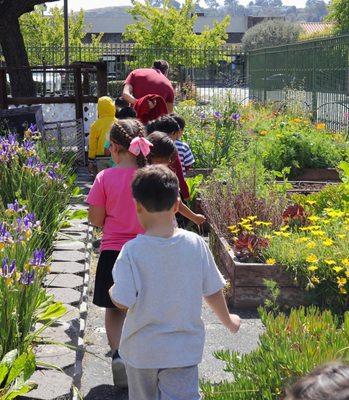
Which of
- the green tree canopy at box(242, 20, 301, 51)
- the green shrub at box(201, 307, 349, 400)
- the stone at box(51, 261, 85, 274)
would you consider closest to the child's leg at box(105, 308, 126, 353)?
the green shrub at box(201, 307, 349, 400)

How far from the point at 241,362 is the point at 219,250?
3.08 m

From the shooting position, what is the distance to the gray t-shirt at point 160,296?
3.13 meters

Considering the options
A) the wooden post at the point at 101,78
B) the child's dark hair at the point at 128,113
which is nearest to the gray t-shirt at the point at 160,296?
the child's dark hair at the point at 128,113

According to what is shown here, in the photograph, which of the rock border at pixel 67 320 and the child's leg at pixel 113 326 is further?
the child's leg at pixel 113 326

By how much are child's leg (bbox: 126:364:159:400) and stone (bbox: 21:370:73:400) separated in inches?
21.5

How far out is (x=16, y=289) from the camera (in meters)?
3.82

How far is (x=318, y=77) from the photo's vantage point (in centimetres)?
1570

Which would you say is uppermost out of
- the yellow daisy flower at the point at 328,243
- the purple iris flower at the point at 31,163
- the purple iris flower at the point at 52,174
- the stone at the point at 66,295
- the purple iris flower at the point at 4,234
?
the purple iris flower at the point at 31,163

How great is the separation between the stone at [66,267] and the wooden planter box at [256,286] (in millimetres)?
1117

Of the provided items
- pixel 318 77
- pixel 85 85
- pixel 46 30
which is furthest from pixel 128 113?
pixel 46 30

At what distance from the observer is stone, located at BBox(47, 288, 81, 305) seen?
5.14 metres

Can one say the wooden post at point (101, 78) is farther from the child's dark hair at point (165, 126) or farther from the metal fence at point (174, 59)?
the metal fence at point (174, 59)

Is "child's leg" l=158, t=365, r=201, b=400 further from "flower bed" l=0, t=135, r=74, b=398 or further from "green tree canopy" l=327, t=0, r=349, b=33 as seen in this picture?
"green tree canopy" l=327, t=0, r=349, b=33

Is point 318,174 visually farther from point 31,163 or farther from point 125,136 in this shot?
point 125,136
